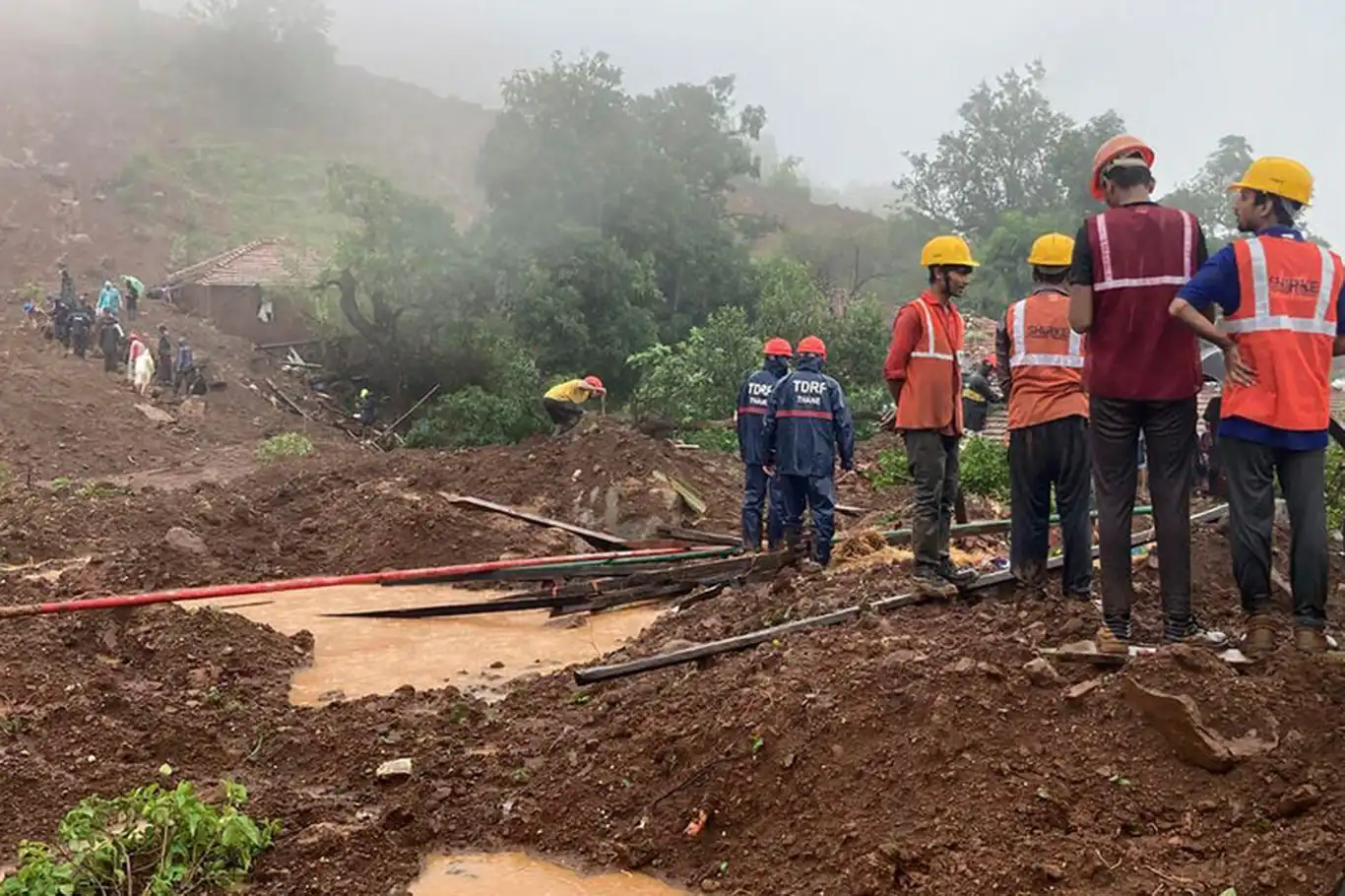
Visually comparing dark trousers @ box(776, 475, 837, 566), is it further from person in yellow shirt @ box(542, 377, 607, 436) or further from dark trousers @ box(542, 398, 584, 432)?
dark trousers @ box(542, 398, 584, 432)

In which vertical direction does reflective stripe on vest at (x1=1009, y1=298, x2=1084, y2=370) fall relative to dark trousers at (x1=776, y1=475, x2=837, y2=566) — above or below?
above

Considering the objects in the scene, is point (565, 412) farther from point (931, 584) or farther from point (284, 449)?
point (931, 584)

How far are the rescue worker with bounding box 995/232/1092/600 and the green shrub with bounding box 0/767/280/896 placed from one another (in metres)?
3.60

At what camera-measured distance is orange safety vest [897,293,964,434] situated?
6.06 meters

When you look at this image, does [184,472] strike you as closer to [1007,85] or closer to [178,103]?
[1007,85]

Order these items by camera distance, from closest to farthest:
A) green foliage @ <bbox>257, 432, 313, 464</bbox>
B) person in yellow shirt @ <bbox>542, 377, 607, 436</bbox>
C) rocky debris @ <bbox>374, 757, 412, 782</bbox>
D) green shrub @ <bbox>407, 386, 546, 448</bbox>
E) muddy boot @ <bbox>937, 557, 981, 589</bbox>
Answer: rocky debris @ <bbox>374, 757, 412, 782</bbox>
muddy boot @ <bbox>937, 557, 981, 589</bbox>
person in yellow shirt @ <bbox>542, 377, 607, 436</bbox>
green foliage @ <bbox>257, 432, 313, 464</bbox>
green shrub @ <bbox>407, 386, 546, 448</bbox>

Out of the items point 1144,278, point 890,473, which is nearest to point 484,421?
point 890,473

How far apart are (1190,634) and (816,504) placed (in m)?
4.11

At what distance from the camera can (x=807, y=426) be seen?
8.16 metres

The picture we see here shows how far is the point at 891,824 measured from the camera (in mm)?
3447

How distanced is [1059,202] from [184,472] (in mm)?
41199

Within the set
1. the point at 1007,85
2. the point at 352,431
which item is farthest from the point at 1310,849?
the point at 1007,85

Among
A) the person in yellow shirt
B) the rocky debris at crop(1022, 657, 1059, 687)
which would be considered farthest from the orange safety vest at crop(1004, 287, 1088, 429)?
the person in yellow shirt

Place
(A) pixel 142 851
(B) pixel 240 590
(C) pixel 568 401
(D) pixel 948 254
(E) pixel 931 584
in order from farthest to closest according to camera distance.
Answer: (C) pixel 568 401 → (B) pixel 240 590 → (D) pixel 948 254 → (E) pixel 931 584 → (A) pixel 142 851
